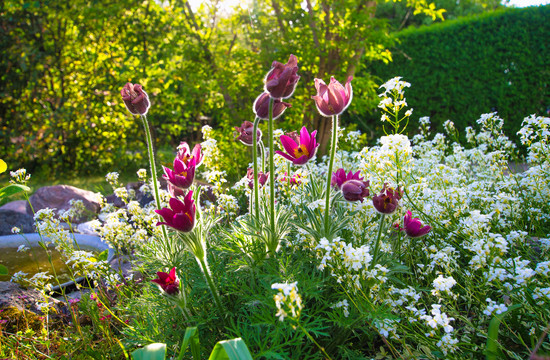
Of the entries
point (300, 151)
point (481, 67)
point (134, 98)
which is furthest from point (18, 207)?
point (481, 67)

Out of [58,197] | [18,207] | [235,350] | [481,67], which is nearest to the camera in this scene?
[235,350]

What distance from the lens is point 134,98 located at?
167cm

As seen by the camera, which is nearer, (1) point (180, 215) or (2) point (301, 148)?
(1) point (180, 215)

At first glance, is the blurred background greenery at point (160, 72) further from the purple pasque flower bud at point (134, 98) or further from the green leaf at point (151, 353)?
the green leaf at point (151, 353)

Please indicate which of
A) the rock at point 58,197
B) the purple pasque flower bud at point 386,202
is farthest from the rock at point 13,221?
the purple pasque flower bud at point 386,202

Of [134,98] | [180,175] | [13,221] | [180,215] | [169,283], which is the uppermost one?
[134,98]

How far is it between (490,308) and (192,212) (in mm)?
1105

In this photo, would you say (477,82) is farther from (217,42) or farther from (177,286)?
(177,286)

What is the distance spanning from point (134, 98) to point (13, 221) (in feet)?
12.2

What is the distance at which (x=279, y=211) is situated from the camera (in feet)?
5.81

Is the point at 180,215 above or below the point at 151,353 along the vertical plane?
above

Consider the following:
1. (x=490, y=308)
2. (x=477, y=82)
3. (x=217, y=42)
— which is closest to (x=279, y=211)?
(x=490, y=308)

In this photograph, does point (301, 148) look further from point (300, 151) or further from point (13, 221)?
point (13, 221)

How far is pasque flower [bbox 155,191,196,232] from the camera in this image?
1.37 meters
